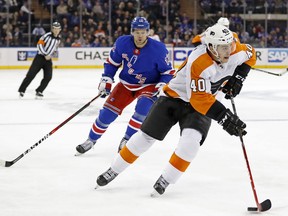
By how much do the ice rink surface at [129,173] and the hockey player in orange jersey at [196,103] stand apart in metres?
0.22

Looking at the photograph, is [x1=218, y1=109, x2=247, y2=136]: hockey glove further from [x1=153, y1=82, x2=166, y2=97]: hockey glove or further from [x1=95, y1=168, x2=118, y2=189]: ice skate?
[x1=153, y1=82, x2=166, y2=97]: hockey glove

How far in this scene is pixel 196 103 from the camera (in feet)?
11.6

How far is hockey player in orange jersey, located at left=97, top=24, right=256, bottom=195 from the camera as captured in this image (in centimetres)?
351

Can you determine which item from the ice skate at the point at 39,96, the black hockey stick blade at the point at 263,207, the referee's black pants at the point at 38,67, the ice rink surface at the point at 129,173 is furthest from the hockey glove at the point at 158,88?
the referee's black pants at the point at 38,67

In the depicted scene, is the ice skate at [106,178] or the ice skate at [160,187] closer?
the ice skate at [160,187]

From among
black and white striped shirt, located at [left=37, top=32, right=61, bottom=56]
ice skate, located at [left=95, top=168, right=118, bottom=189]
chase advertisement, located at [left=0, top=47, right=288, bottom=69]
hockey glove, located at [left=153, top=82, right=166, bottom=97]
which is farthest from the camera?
chase advertisement, located at [left=0, top=47, right=288, bottom=69]

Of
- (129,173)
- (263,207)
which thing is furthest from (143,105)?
(263,207)

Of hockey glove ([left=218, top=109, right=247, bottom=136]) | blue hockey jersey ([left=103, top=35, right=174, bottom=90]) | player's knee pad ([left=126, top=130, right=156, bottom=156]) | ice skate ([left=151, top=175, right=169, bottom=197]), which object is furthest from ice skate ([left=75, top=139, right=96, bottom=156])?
hockey glove ([left=218, top=109, right=247, bottom=136])

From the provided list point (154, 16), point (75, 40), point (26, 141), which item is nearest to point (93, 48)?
point (75, 40)

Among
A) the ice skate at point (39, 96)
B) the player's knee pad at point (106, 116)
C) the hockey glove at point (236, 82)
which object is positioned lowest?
the ice skate at point (39, 96)

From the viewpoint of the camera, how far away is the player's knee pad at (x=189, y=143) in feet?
12.0

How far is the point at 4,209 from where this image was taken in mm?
3475

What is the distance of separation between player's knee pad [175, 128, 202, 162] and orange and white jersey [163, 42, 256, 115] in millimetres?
169

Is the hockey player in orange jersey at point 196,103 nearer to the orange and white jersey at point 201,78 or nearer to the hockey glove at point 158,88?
the orange and white jersey at point 201,78
